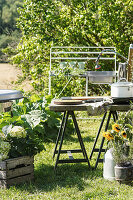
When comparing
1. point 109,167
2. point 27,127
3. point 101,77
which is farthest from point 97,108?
point 101,77

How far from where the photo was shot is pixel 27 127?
3793 mm

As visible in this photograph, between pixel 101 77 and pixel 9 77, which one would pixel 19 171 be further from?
pixel 9 77

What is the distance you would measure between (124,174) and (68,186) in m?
0.50

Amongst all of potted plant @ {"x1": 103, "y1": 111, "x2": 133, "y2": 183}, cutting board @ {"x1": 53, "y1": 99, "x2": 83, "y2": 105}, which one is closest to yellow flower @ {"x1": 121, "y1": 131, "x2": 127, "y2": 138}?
potted plant @ {"x1": 103, "y1": 111, "x2": 133, "y2": 183}

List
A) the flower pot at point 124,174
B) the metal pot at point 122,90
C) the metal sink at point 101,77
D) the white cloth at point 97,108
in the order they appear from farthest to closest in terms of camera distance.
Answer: the metal sink at point 101,77
the metal pot at point 122,90
the white cloth at point 97,108
the flower pot at point 124,174

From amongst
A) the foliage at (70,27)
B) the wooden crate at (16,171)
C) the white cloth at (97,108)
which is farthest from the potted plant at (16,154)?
the foliage at (70,27)

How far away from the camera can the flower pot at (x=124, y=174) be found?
294cm

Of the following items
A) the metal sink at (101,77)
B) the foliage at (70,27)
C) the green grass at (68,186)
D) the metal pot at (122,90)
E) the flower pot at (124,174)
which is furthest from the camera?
the foliage at (70,27)

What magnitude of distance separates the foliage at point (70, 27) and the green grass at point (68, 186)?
4.01 m

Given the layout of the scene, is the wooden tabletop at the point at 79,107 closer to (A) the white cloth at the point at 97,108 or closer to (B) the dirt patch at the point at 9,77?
(A) the white cloth at the point at 97,108

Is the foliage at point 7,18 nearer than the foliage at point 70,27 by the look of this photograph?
No

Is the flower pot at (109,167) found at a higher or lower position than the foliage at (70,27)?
lower

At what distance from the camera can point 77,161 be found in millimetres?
3436

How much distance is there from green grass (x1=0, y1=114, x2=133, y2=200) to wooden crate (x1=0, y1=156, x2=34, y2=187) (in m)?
0.07
